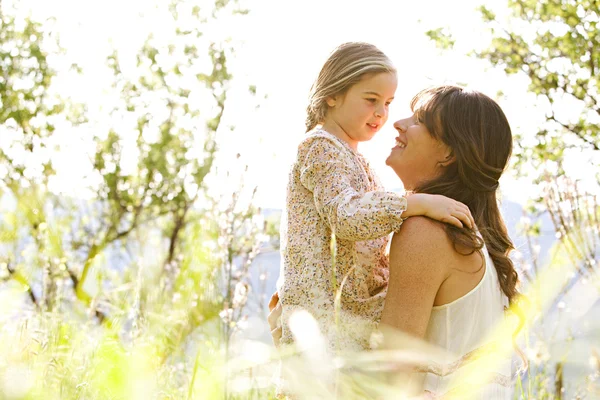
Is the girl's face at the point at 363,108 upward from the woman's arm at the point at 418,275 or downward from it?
upward

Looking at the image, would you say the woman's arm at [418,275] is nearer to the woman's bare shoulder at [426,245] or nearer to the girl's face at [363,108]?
the woman's bare shoulder at [426,245]

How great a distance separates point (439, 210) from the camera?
2.09m

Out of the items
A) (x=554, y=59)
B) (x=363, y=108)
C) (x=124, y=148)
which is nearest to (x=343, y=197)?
(x=363, y=108)

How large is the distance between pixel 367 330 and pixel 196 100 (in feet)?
27.8

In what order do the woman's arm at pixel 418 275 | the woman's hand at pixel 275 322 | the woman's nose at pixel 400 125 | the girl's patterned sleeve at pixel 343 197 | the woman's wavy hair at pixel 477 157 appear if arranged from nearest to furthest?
the woman's arm at pixel 418 275, the girl's patterned sleeve at pixel 343 197, the woman's wavy hair at pixel 477 157, the woman's nose at pixel 400 125, the woman's hand at pixel 275 322

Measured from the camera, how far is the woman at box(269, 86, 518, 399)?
6.84ft

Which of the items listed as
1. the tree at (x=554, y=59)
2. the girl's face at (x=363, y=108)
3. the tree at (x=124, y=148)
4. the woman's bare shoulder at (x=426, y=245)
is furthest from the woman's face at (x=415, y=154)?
the tree at (x=124, y=148)

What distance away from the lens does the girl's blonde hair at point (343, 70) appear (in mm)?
2775

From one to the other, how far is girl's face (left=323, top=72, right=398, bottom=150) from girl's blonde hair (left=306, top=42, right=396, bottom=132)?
26mm

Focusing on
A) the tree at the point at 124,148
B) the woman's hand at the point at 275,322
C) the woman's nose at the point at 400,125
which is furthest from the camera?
the tree at the point at 124,148

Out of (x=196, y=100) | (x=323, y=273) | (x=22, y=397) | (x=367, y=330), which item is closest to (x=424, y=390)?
(x=367, y=330)

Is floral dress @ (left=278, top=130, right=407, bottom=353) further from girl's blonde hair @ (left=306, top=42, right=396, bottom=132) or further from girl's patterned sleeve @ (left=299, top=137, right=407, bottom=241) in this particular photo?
girl's blonde hair @ (left=306, top=42, right=396, bottom=132)

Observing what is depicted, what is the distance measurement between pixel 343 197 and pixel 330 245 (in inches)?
9.3

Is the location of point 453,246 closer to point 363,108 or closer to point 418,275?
point 418,275
